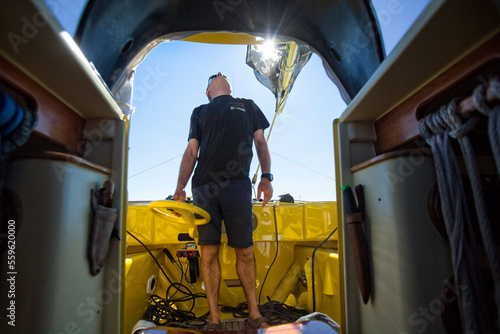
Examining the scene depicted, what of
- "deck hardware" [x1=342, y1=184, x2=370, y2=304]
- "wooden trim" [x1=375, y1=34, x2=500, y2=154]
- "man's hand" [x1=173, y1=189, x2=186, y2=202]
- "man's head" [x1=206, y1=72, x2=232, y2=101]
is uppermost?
"man's head" [x1=206, y1=72, x2=232, y2=101]

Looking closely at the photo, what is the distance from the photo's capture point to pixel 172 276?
7.39 feet

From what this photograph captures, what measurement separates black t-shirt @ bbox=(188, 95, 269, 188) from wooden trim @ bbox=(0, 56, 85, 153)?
72cm

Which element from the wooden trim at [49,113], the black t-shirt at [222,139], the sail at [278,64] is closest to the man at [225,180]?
the black t-shirt at [222,139]

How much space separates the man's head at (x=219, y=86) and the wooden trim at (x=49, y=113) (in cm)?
106

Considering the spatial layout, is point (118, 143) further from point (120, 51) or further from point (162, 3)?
point (162, 3)

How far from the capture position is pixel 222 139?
5.53 feet

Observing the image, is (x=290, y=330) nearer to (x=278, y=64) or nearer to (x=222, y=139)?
(x=222, y=139)

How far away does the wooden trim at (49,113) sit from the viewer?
0.70 m

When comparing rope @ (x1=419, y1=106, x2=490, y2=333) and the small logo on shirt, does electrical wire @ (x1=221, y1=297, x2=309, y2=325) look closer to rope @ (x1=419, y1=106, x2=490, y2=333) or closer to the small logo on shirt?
rope @ (x1=419, y1=106, x2=490, y2=333)

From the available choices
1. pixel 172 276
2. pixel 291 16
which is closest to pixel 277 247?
pixel 172 276

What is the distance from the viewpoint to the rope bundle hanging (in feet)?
1.83

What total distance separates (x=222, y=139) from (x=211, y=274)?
82cm

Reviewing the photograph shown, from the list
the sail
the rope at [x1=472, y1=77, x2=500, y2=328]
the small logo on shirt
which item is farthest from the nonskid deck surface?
the sail

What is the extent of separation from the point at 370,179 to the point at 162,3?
140cm
